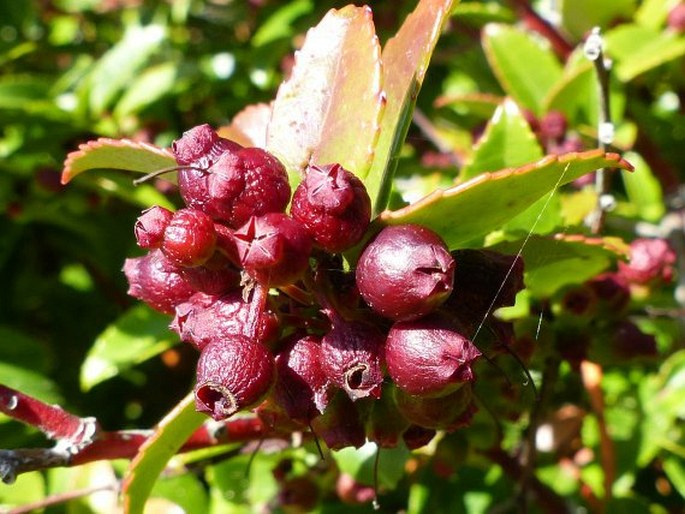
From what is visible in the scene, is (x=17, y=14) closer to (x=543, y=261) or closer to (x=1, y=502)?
(x=1, y=502)

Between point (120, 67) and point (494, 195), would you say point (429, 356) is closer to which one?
point (494, 195)

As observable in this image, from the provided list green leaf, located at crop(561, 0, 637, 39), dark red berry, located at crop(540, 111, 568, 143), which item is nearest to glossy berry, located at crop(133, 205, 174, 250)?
dark red berry, located at crop(540, 111, 568, 143)

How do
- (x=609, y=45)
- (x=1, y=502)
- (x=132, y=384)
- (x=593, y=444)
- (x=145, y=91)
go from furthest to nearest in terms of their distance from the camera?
1. (x=132, y=384)
2. (x=145, y=91)
3. (x=609, y=45)
4. (x=593, y=444)
5. (x=1, y=502)

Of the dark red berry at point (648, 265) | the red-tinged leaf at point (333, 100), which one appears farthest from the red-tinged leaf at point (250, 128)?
the dark red berry at point (648, 265)

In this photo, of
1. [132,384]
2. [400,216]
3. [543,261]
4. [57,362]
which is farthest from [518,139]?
[57,362]

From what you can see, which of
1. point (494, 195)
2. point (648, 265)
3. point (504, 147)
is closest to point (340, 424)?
point (494, 195)

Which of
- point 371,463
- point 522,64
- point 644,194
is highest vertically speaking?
point 522,64

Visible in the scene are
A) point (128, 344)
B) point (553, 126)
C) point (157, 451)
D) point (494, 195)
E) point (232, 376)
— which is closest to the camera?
point (232, 376)

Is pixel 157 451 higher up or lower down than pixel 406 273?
lower down
